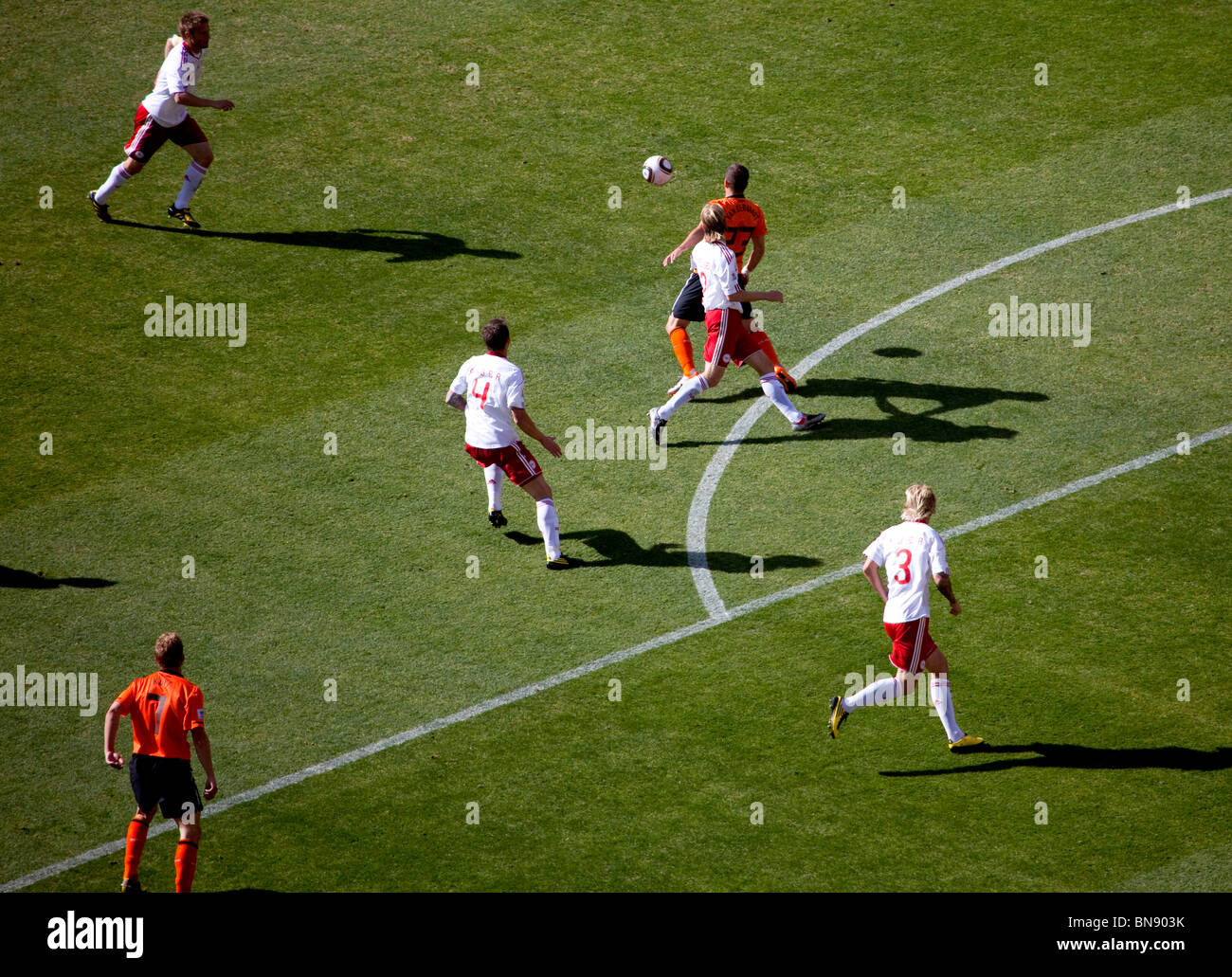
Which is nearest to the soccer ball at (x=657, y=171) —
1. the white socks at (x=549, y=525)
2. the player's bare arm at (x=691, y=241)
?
the player's bare arm at (x=691, y=241)

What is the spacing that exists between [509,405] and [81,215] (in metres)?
9.39

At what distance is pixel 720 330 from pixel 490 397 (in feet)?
9.84

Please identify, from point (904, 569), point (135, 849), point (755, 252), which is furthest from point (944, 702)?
point (755, 252)

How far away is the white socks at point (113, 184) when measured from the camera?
18.9 metres

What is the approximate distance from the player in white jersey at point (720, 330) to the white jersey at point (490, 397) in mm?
2349

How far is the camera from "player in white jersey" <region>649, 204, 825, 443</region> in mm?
15094

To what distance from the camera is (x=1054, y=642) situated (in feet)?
40.9

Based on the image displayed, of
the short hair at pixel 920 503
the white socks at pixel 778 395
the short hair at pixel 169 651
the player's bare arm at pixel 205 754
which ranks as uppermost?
the white socks at pixel 778 395

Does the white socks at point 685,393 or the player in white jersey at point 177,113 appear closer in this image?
the white socks at point 685,393

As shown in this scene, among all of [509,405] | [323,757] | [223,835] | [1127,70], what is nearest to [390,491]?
[509,405]

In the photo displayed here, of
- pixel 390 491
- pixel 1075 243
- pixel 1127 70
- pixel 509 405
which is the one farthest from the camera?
pixel 1127 70

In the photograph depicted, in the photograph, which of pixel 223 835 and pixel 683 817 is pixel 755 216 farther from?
pixel 223 835

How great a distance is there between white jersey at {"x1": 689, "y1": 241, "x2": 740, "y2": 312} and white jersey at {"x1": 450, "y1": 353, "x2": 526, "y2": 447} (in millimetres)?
2677

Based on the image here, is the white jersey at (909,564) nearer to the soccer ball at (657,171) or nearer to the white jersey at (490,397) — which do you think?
the white jersey at (490,397)
